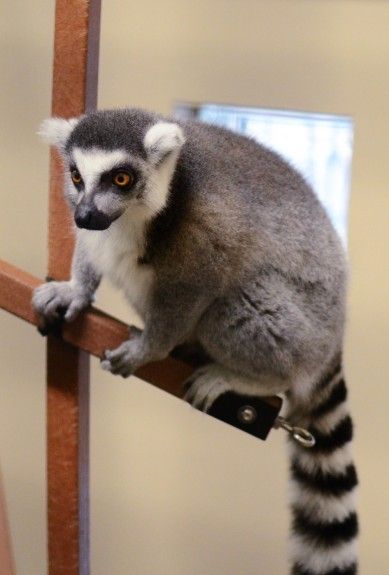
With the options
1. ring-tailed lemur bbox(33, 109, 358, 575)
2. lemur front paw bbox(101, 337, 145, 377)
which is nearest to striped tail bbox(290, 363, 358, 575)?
ring-tailed lemur bbox(33, 109, 358, 575)

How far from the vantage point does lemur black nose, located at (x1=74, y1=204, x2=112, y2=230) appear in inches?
45.6

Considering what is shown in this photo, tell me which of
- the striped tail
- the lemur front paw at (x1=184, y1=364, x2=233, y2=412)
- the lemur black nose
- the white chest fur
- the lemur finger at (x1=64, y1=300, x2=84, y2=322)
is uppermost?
the lemur black nose

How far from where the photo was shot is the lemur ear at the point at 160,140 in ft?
4.09

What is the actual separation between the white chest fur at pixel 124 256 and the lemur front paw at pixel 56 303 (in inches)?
2.7

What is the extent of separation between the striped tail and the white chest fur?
406mm

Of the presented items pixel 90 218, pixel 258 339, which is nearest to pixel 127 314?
pixel 258 339

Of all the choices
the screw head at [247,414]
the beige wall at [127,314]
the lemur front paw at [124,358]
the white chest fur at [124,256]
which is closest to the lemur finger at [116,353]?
the lemur front paw at [124,358]

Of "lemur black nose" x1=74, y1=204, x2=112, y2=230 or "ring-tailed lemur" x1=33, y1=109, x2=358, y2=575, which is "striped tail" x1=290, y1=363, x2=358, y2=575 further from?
"lemur black nose" x1=74, y1=204, x2=112, y2=230

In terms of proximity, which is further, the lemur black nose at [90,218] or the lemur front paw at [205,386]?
the lemur front paw at [205,386]

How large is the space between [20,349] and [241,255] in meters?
1.21

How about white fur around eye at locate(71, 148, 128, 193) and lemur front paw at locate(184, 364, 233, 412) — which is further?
lemur front paw at locate(184, 364, 233, 412)

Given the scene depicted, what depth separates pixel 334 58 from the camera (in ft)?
7.33

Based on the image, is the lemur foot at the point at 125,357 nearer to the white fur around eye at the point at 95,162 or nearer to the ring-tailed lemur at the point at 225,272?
the ring-tailed lemur at the point at 225,272

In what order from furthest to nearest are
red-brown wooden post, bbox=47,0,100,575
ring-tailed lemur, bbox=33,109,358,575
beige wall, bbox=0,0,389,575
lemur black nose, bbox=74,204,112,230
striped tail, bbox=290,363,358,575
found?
beige wall, bbox=0,0,389,575, striped tail, bbox=290,363,358,575, red-brown wooden post, bbox=47,0,100,575, ring-tailed lemur, bbox=33,109,358,575, lemur black nose, bbox=74,204,112,230
